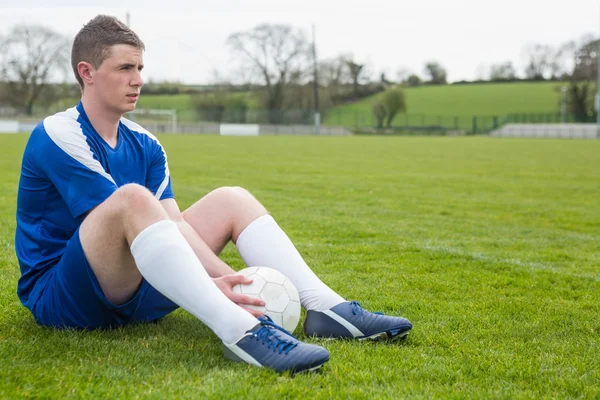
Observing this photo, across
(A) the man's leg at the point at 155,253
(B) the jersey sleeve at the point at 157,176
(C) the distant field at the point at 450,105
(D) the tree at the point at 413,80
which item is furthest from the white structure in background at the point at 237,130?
(A) the man's leg at the point at 155,253

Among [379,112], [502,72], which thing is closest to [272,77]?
[379,112]

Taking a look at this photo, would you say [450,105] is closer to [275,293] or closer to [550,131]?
[550,131]

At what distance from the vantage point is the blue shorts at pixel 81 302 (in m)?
3.26

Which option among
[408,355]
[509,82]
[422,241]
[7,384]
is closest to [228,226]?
[408,355]

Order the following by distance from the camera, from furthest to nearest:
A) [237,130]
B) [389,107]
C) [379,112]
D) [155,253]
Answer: [389,107] → [379,112] → [237,130] → [155,253]

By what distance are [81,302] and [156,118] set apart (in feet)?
196

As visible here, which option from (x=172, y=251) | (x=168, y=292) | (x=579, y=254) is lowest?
(x=579, y=254)

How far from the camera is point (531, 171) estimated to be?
1892cm

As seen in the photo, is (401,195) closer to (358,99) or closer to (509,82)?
(358,99)

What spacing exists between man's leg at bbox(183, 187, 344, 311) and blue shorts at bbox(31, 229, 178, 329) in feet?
1.55

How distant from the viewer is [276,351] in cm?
310

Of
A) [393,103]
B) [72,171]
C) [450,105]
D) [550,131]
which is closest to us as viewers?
[72,171]

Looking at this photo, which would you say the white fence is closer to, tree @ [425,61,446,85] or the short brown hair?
tree @ [425,61,446,85]

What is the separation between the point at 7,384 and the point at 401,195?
403 inches
